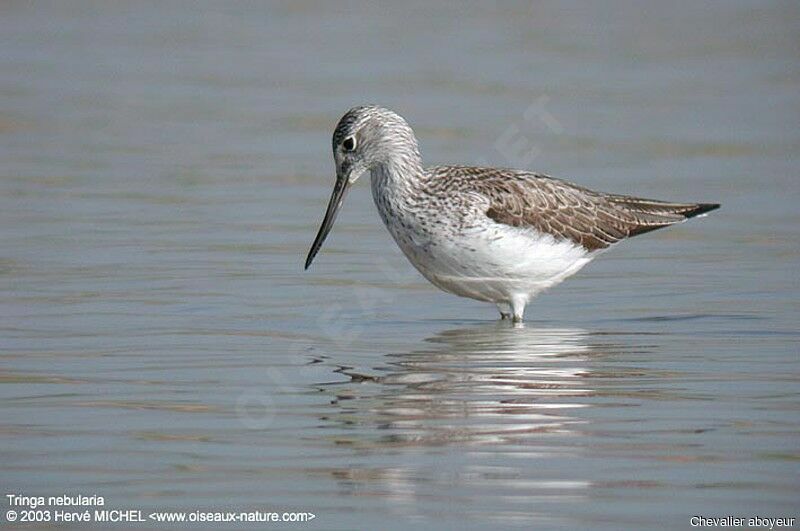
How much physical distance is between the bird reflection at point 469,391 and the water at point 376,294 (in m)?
0.03

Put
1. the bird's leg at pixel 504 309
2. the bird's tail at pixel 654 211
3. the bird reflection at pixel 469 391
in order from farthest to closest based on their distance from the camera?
the bird's tail at pixel 654 211 → the bird's leg at pixel 504 309 → the bird reflection at pixel 469 391

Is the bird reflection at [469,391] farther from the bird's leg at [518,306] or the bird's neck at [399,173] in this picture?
the bird's neck at [399,173]

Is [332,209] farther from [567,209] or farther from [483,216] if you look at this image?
[567,209]

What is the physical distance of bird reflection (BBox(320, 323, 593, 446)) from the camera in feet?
29.5

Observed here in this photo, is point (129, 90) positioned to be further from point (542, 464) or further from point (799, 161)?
point (542, 464)

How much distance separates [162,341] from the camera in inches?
447

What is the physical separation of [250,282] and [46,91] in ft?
30.5

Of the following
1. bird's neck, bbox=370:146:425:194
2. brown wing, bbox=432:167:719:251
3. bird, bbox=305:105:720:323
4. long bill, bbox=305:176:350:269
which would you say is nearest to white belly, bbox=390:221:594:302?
bird, bbox=305:105:720:323

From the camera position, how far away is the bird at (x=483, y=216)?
39.2 feet

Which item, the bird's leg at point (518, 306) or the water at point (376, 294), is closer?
the water at point (376, 294)

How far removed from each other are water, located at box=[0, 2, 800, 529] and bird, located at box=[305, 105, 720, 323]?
0.38m

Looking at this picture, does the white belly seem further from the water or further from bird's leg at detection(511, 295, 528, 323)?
the water

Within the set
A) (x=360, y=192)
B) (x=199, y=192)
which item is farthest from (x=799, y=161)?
(x=199, y=192)

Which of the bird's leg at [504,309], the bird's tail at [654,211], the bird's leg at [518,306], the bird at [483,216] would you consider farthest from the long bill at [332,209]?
the bird's tail at [654,211]
